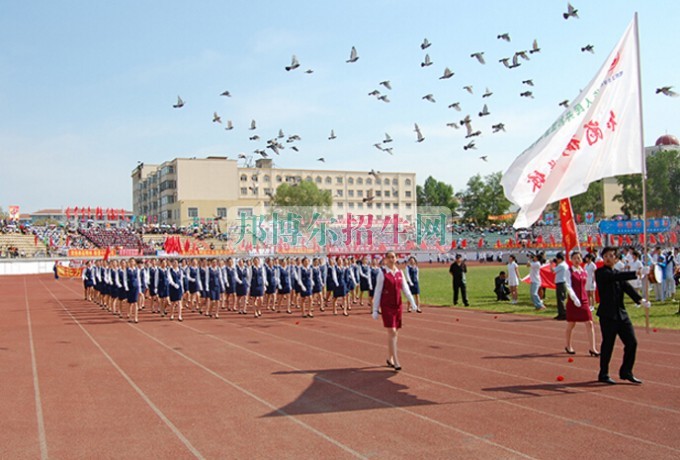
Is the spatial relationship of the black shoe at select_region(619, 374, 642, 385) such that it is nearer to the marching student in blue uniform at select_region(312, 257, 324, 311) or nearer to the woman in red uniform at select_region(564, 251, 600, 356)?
the woman in red uniform at select_region(564, 251, 600, 356)

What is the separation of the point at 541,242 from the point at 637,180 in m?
21.5

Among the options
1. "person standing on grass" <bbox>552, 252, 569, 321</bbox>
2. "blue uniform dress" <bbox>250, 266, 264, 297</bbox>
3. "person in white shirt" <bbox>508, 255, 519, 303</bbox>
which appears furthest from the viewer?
"person in white shirt" <bbox>508, 255, 519, 303</bbox>

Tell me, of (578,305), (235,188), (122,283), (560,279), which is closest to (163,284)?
(122,283)

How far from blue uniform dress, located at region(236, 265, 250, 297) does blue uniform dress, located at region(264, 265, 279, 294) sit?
70 centimetres

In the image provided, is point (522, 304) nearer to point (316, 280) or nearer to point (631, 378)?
point (316, 280)

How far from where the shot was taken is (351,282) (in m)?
21.0

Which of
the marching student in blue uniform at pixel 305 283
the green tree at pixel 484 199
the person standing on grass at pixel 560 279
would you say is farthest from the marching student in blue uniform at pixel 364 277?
the green tree at pixel 484 199

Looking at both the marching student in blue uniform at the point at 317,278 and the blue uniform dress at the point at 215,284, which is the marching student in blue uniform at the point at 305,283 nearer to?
the marching student in blue uniform at the point at 317,278

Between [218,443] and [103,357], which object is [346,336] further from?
[218,443]

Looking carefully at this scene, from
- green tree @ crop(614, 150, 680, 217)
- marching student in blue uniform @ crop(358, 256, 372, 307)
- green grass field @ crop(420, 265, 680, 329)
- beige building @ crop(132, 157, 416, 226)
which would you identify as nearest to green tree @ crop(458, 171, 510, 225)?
beige building @ crop(132, 157, 416, 226)

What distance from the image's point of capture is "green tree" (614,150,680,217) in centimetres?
7762

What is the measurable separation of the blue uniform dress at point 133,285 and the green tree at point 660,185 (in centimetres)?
7210

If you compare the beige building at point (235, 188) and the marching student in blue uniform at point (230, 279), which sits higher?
the beige building at point (235, 188)

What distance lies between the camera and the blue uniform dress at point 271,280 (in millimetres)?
20734
